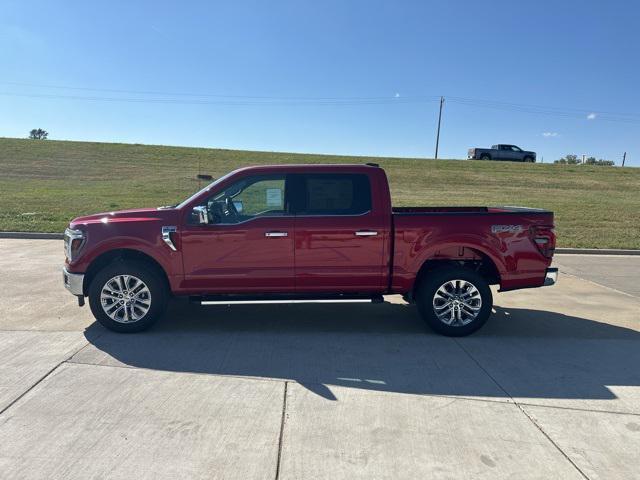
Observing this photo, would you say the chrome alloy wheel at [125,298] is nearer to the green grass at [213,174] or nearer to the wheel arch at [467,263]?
the wheel arch at [467,263]

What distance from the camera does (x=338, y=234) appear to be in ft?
16.3

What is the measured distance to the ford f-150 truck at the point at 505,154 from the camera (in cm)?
3962

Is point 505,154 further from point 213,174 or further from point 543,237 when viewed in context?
point 543,237

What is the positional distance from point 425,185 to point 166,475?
80.4 feet

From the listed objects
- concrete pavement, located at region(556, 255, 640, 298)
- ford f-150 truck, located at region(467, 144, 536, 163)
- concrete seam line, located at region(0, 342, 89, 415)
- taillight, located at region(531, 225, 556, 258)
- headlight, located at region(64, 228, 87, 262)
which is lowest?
concrete seam line, located at region(0, 342, 89, 415)

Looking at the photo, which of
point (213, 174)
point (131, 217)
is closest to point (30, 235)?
point (131, 217)

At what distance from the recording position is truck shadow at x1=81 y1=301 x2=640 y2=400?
13.1 ft

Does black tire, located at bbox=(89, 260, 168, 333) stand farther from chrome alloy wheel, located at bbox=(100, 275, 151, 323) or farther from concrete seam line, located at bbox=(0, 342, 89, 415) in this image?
concrete seam line, located at bbox=(0, 342, 89, 415)

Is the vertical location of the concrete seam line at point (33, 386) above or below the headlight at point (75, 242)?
below

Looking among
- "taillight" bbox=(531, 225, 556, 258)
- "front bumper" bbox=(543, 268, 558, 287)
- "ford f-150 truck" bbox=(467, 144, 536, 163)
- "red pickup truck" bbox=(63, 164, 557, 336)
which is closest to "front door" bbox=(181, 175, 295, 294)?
"red pickup truck" bbox=(63, 164, 557, 336)

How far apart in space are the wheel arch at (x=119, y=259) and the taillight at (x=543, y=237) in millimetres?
4093

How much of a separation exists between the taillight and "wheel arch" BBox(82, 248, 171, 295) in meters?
4.09

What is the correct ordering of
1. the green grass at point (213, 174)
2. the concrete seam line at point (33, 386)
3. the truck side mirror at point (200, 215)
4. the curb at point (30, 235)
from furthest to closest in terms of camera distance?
the green grass at point (213, 174) < the curb at point (30, 235) < the truck side mirror at point (200, 215) < the concrete seam line at point (33, 386)

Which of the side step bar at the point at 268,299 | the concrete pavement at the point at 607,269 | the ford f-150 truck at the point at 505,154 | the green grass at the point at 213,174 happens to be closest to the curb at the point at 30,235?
the green grass at the point at 213,174
